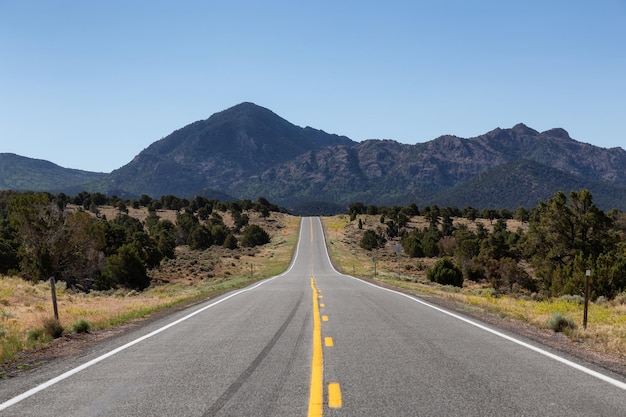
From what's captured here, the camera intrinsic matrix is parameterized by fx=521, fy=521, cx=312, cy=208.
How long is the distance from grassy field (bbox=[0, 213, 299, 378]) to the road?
2337 mm

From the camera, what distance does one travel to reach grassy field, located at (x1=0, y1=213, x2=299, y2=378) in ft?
42.6

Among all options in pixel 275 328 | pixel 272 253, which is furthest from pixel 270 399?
pixel 272 253

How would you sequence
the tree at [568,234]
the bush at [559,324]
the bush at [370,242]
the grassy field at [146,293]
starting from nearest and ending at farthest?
the bush at [559,324]
the grassy field at [146,293]
the tree at [568,234]
the bush at [370,242]

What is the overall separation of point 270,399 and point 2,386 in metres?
4.00

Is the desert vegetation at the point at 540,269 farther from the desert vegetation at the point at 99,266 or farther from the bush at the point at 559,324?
the desert vegetation at the point at 99,266

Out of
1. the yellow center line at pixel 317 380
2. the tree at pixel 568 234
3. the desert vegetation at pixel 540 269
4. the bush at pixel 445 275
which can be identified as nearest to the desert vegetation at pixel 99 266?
the yellow center line at pixel 317 380

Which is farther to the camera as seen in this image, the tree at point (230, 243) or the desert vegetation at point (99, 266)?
the tree at point (230, 243)

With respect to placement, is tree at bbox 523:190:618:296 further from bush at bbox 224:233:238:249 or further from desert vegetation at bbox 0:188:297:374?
Answer: bush at bbox 224:233:238:249

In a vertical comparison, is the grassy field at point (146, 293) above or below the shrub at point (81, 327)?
below

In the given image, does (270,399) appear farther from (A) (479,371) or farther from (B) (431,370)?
(A) (479,371)

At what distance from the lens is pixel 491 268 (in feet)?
208

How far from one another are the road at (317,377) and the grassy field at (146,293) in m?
2.34

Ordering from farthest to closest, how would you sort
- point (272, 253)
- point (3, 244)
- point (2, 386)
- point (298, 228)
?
point (298, 228), point (272, 253), point (3, 244), point (2, 386)

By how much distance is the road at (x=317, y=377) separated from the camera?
583 centimetres
